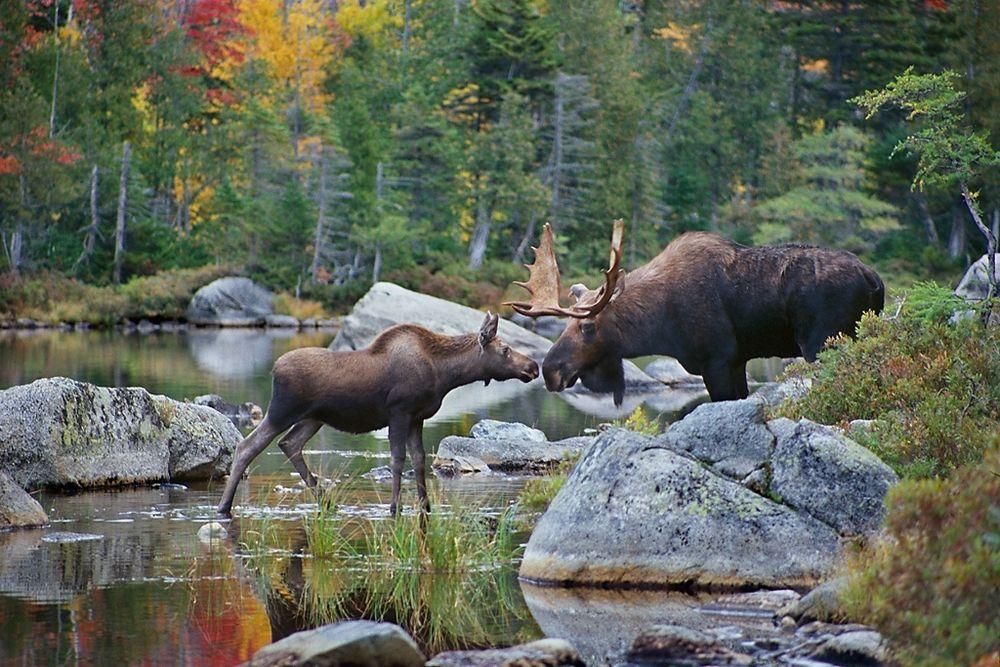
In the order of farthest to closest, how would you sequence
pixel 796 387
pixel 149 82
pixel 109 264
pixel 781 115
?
pixel 781 115 < pixel 149 82 < pixel 109 264 < pixel 796 387

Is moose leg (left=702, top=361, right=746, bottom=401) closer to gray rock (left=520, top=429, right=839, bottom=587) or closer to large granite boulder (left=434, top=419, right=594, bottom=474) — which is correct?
large granite boulder (left=434, top=419, right=594, bottom=474)

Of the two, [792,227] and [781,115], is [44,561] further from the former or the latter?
[781,115]

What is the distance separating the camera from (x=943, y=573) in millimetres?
6805

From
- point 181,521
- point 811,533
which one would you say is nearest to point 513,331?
point 181,521

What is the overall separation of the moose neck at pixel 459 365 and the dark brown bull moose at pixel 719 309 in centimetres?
129

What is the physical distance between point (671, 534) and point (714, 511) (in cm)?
34

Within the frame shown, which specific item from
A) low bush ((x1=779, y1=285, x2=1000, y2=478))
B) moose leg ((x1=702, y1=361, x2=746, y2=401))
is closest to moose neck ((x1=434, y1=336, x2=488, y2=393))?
moose leg ((x1=702, y1=361, x2=746, y2=401))

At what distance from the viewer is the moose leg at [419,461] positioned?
42.6ft

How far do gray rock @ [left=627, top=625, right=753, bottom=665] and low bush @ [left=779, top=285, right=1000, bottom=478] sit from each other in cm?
361

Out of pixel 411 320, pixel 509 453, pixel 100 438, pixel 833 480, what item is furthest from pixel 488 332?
pixel 411 320

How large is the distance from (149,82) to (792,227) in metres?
27.2

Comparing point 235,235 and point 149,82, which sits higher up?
point 149,82

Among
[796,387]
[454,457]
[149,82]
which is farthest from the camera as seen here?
[149,82]

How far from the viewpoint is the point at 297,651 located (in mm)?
7957
